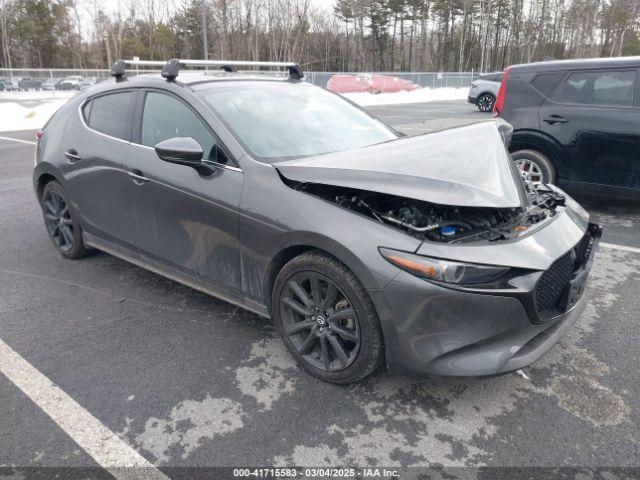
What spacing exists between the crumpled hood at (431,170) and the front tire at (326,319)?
1.49ft

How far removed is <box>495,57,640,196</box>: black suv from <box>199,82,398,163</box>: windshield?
114 inches

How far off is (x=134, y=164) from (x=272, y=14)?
213ft

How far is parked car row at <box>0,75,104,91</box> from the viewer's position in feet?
105

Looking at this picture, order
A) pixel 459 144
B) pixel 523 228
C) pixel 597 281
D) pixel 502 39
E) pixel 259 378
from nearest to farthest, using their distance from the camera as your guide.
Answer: pixel 523 228 < pixel 259 378 < pixel 459 144 < pixel 597 281 < pixel 502 39

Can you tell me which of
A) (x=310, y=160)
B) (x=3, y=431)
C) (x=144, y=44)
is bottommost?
(x=3, y=431)

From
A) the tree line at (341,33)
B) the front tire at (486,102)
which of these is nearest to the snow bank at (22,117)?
the front tire at (486,102)

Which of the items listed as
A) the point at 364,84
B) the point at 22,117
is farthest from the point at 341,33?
the point at 22,117

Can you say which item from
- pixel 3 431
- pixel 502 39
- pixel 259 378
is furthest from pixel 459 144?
pixel 502 39

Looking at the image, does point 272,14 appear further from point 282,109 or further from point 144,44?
point 282,109

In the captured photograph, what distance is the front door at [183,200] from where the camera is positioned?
3078mm

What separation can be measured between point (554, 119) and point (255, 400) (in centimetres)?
504

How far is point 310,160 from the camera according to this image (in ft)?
9.89

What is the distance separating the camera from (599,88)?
230 inches

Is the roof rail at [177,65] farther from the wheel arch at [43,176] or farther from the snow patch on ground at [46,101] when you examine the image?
the snow patch on ground at [46,101]
